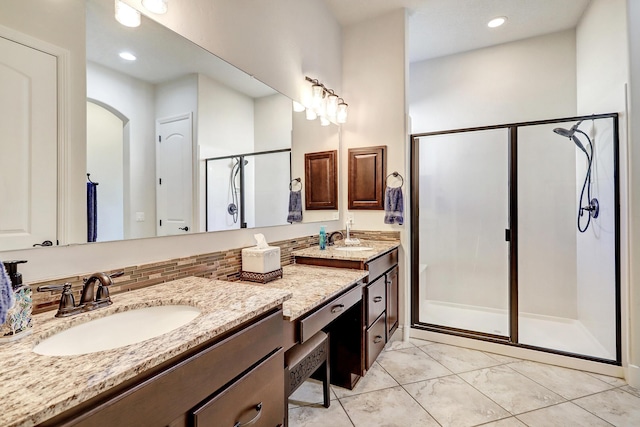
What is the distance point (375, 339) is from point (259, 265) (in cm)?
113

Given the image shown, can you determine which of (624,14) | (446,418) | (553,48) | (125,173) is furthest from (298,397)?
(553,48)

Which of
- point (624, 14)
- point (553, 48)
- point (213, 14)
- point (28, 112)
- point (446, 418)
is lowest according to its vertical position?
point (446, 418)

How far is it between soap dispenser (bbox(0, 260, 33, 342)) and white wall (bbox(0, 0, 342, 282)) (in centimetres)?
14

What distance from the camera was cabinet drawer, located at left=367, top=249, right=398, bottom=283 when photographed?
6.91ft

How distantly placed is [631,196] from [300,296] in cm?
239

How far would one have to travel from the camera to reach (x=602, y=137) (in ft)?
7.95

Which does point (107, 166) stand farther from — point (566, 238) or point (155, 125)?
point (566, 238)

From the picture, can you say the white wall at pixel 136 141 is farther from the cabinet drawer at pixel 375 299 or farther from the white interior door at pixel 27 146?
the cabinet drawer at pixel 375 299

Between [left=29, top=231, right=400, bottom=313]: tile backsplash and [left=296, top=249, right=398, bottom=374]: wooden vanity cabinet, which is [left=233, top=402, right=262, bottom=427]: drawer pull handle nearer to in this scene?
[left=29, top=231, right=400, bottom=313]: tile backsplash

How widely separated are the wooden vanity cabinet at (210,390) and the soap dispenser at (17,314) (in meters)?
0.31

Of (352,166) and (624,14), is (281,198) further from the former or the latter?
(624,14)

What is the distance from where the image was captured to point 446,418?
5.71 feet

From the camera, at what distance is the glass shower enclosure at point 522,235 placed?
96.4 inches

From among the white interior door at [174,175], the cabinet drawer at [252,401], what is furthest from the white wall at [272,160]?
the cabinet drawer at [252,401]
